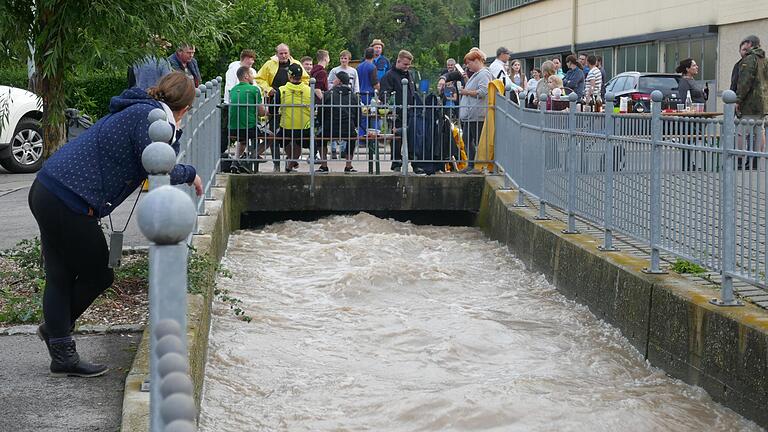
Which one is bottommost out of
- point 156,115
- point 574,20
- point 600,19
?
point 156,115

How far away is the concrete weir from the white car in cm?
433

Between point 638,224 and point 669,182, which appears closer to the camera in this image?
point 669,182

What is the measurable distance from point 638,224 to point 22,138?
40.8 ft

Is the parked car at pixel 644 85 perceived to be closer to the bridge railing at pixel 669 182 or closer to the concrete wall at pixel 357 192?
the concrete wall at pixel 357 192

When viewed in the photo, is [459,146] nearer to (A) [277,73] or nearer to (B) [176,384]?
(A) [277,73]

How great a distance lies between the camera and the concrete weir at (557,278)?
6.00m

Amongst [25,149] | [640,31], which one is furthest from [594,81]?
[640,31]

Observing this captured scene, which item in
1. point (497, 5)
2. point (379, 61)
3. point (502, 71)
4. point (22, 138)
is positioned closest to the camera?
point (22, 138)

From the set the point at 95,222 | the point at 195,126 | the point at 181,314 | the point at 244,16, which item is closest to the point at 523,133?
the point at 195,126

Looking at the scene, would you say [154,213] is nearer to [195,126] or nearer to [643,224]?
[643,224]

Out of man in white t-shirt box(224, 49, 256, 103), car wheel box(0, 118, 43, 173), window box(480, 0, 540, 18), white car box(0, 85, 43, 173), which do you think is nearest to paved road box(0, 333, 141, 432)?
man in white t-shirt box(224, 49, 256, 103)

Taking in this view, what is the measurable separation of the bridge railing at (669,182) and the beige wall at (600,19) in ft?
80.1

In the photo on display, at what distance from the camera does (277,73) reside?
17406 millimetres

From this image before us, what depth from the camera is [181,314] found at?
247cm
